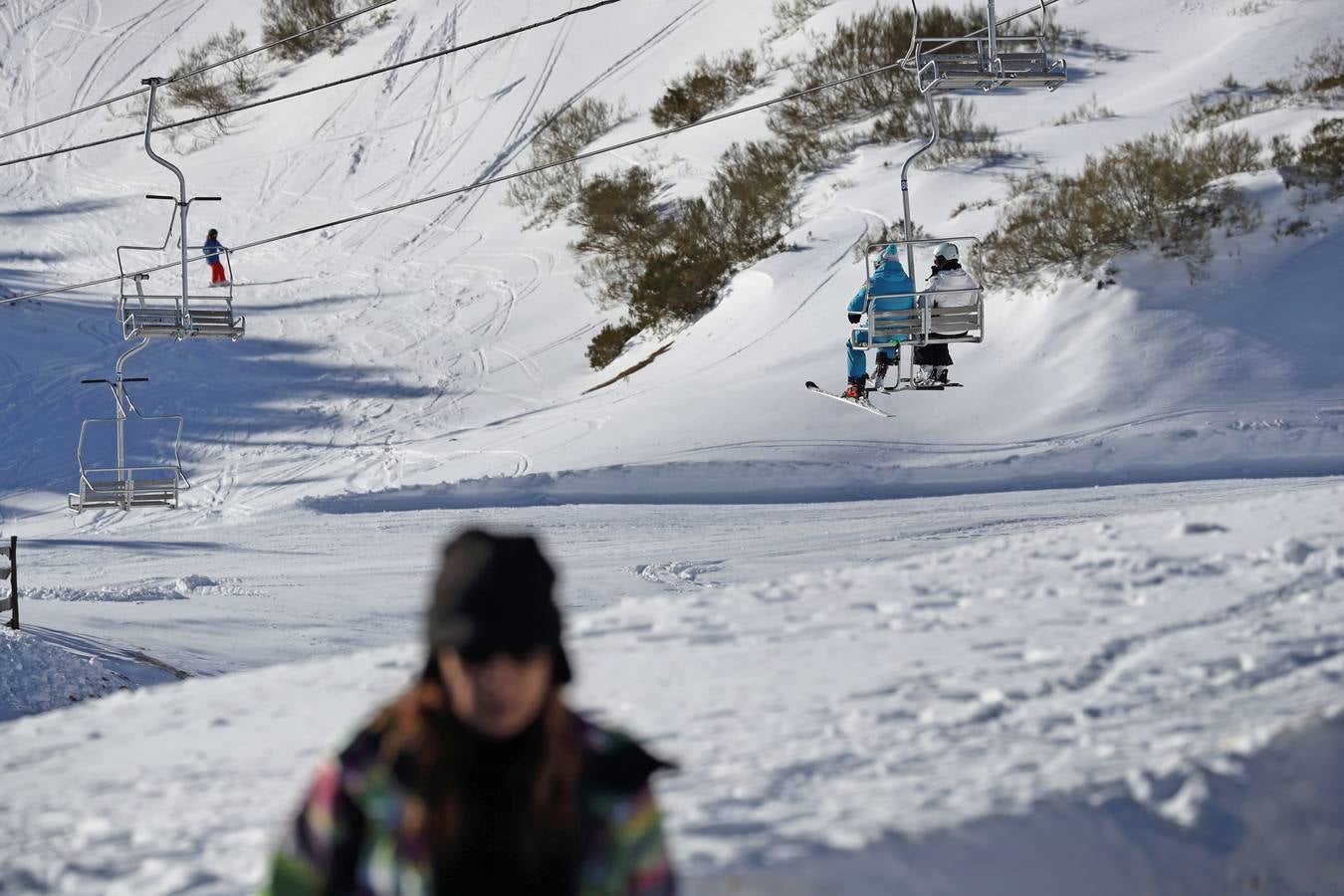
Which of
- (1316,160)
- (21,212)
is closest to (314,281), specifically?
(21,212)

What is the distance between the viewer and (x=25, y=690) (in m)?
10.3

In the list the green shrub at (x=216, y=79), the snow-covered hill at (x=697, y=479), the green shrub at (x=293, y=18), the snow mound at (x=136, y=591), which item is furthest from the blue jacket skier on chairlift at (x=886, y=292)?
the green shrub at (x=293, y=18)

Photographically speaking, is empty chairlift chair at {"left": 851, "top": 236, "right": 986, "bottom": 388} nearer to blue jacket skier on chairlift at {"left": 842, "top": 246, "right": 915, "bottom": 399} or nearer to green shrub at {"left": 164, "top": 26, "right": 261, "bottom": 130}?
blue jacket skier on chairlift at {"left": 842, "top": 246, "right": 915, "bottom": 399}

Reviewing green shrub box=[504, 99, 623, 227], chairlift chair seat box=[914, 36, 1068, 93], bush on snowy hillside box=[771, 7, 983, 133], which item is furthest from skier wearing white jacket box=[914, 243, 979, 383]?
green shrub box=[504, 99, 623, 227]

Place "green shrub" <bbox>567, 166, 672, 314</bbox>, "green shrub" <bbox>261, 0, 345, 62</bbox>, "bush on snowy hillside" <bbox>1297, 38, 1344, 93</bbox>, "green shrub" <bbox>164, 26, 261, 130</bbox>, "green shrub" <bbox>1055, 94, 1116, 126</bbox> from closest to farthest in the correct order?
"bush on snowy hillside" <bbox>1297, 38, 1344, 93</bbox> < "green shrub" <bbox>1055, 94, 1116, 126</bbox> < "green shrub" <bbox>567, 166, 672, 314</bbox> < "green shrub" <bbox>164, 26, 261, 130</bbox> < "green shrub" <bbox>261, 0, 345, 62</bbox>

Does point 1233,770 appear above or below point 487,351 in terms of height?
below

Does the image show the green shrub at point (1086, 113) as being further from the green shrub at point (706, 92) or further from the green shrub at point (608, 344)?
the green shrub at point (608, 344)

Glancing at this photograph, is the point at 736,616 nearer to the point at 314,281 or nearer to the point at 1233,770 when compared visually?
the point at 1233,770

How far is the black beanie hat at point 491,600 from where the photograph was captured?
1.59 metres

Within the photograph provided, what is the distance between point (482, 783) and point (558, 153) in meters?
34.6

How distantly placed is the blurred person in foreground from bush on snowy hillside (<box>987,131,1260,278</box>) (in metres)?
19.6

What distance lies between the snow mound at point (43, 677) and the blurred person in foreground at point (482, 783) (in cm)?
925

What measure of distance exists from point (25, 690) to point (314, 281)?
74.8 feet

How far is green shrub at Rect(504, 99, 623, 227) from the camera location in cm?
3400
